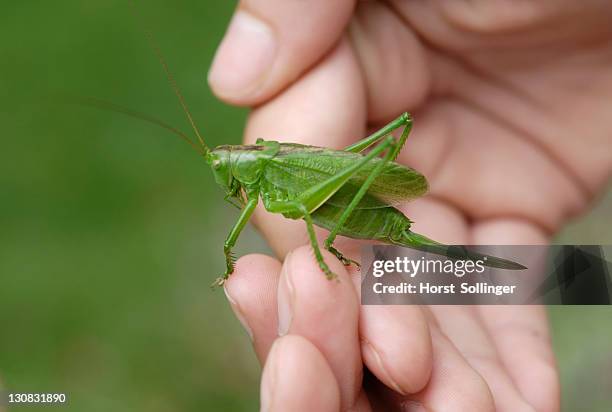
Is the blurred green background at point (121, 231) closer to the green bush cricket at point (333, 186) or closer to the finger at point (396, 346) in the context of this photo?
the green bush cricket at point (333, 186)

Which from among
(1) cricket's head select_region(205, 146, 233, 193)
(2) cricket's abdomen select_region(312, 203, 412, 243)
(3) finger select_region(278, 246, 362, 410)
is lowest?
(3) finger select_region(278, 246, 362, 410)

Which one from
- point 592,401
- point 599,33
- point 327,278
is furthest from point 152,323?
point 599,33

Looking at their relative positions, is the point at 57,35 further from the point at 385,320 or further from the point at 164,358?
the point at 385,320

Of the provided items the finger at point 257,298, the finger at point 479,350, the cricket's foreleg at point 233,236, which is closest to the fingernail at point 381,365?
the finger at point 257,298

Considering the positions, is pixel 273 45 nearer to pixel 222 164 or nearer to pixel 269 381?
pixel 222 164

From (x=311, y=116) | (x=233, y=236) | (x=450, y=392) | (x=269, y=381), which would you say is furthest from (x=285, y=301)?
(x=311, y=116)

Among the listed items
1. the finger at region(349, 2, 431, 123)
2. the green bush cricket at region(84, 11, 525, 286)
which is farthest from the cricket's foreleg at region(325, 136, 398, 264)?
the finger at region(349, 2, 431, 123)

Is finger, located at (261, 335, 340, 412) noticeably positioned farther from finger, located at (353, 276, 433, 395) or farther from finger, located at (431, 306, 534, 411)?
finger, located at (431, 306, 534, 411)
